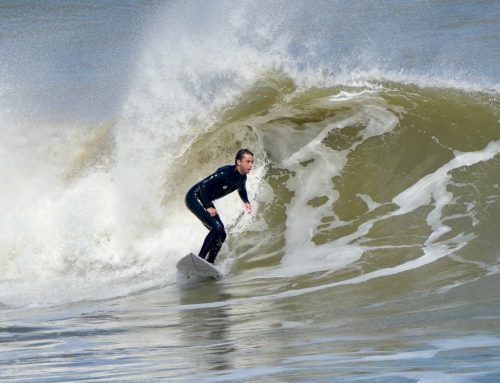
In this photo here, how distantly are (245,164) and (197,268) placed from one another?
113 centimetres

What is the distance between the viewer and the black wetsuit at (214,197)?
945cm

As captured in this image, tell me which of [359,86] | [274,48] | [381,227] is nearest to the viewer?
[381,227]

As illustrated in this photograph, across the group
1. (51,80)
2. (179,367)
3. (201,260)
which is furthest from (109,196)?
(51,80)

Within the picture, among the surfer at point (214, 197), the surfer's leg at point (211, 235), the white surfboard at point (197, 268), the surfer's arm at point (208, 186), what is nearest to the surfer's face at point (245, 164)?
the surfer at point (214, 197)

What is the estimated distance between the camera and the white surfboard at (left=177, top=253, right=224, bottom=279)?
30.0ft

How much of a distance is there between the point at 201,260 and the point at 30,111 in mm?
10177

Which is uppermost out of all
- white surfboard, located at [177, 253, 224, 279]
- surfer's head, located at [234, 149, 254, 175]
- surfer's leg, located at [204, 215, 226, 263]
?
surfer's head, located at [234, 149, 254, 175]

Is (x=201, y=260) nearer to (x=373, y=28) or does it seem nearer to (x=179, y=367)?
(x=179, y=367)

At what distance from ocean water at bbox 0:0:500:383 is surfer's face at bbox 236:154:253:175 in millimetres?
1054

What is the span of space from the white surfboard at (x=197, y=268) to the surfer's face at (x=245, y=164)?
98cm

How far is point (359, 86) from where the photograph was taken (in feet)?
47.8

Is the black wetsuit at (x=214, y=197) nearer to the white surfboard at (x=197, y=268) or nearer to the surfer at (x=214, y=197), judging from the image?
the surfer at (x=214, y=197)

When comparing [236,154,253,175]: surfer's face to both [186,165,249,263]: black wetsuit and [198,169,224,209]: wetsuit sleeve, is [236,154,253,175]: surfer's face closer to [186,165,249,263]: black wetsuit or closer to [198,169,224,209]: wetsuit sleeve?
[186,165,249,263]: black wetsuit

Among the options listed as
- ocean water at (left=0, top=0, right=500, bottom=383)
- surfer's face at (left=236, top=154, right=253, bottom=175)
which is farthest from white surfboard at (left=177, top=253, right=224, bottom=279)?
surfer's face at (left=236, top=154, right=253, bottom=175)
